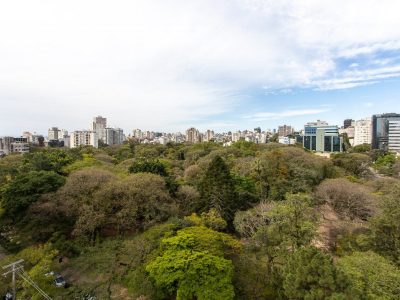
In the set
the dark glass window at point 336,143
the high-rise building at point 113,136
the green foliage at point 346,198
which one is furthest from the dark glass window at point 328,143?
the high-rise building at point 113,136

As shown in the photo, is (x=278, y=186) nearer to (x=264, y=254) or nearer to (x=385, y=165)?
(x=264, y=254)

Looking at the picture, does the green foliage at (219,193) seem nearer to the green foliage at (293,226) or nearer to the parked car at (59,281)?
the green foliage at (293,226)

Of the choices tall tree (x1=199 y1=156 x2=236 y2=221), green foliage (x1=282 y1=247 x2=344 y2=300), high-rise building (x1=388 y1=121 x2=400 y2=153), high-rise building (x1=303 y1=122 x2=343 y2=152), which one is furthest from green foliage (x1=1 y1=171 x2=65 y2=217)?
high-rise building (x1=388 y1=121 x2=400 y2=153)

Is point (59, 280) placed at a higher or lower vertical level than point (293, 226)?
lower

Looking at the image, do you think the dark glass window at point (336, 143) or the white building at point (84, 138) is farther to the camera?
the white building at point (84, 138)

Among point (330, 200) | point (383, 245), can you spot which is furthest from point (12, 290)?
point (330, 200)

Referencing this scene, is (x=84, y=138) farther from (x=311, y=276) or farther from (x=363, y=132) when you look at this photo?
(x=363, y=132)

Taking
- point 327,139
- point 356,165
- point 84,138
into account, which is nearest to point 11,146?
point 84,138
